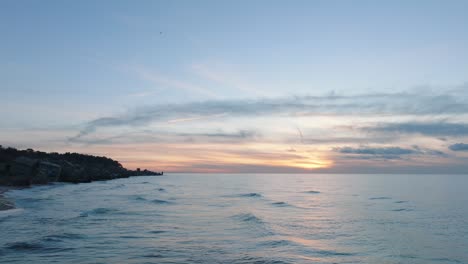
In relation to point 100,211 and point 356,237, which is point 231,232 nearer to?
point 356,237

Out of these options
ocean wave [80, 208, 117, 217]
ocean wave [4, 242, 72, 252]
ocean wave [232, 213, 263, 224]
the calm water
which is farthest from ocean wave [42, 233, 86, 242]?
ocean wave [232, 213, 263, 224]

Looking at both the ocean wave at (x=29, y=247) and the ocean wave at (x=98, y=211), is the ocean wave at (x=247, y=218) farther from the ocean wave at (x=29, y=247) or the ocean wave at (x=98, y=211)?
the ocean wave at (x=29, y=247)

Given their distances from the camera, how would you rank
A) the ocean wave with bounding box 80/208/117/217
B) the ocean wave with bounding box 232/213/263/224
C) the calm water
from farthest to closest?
the ocean wave with bounding box 80/208/117/217, the ocean wave with bounding box 232/213/263/224, the calm water

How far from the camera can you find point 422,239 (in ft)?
87.5

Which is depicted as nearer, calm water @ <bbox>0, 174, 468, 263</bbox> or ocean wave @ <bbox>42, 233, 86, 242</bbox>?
calm water @ <bbox>0, 174, 468, 263</bbox>

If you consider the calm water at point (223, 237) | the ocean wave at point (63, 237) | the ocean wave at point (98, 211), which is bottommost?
the calm water at point (223, 237)

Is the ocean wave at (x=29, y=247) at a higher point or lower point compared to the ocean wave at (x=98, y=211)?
lower

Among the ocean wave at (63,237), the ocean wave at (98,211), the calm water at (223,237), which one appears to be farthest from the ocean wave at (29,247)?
the ocean wave at (98,211)

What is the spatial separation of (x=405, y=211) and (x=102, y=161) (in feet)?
569

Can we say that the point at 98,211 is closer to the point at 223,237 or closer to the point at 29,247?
the point at 29,247

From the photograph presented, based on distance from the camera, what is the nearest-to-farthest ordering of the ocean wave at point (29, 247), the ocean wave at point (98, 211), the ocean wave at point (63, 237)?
1. the ocean wave at point (29, 247)
2. the ocean wave at point (63, 237)
3. the ocean wave at point (98, 211)

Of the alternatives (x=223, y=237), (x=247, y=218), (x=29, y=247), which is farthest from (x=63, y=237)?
(x=247, y=218)

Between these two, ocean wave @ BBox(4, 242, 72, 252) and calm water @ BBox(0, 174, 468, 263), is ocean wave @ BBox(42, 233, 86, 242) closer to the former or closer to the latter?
calm water @ BBox(0, 174, 468, 263)

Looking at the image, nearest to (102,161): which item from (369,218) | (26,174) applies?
(26,174)
